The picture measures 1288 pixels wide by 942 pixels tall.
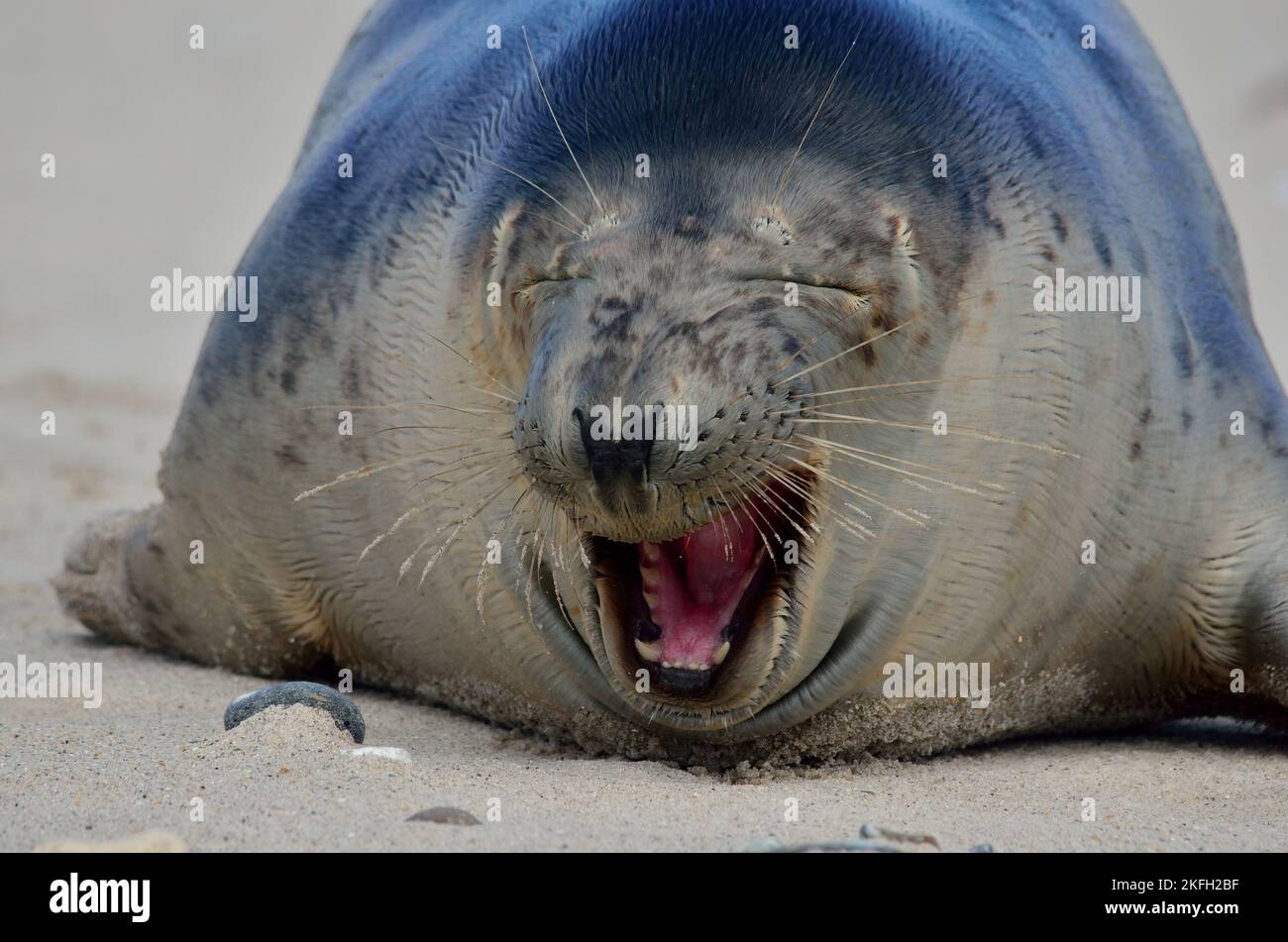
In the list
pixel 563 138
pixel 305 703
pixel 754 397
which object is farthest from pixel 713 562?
pixel 305 703

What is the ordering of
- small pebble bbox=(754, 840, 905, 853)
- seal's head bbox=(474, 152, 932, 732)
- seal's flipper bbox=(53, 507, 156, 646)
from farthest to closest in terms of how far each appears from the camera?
1. seal's flipper bbox=(53, 507, 156, 646)
2. seal's head bbox=(474, 152, 932, 732)
3. small pebble bbox=(754, 840, 905, 853)

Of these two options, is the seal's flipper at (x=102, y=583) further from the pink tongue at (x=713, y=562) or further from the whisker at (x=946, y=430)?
the whisker at (x=946, y=430)

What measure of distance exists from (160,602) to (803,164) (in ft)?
8.36

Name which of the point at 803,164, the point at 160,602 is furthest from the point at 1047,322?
the point at 160,602

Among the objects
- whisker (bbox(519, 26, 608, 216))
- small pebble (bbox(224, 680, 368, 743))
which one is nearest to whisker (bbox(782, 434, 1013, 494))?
whisker (bbox(519, 26, 608, 216))

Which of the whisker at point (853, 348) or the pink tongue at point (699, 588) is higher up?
the whisker at point (853, 348)

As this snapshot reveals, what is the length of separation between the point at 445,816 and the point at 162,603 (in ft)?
7.60

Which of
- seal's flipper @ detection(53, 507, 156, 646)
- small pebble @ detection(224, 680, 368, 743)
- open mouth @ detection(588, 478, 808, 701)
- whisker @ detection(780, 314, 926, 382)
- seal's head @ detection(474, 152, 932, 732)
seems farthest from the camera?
seal's flipper @ detection(53, 507, 156, 646)

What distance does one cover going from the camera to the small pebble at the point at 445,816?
3008 millimetres

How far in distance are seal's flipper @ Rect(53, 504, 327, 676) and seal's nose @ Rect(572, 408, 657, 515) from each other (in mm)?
2029

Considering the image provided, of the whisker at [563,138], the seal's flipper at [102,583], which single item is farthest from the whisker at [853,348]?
the seal's flipper at [102,583]

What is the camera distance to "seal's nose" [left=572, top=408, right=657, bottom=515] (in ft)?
9.62

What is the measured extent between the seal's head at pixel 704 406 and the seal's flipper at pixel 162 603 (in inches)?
60.8

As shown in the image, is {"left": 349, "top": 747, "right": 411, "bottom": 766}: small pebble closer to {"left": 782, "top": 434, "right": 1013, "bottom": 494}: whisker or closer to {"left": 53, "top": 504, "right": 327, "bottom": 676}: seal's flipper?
{"left": 782, "top": 434, "right": 1013, "bottom": 494}: whisker
